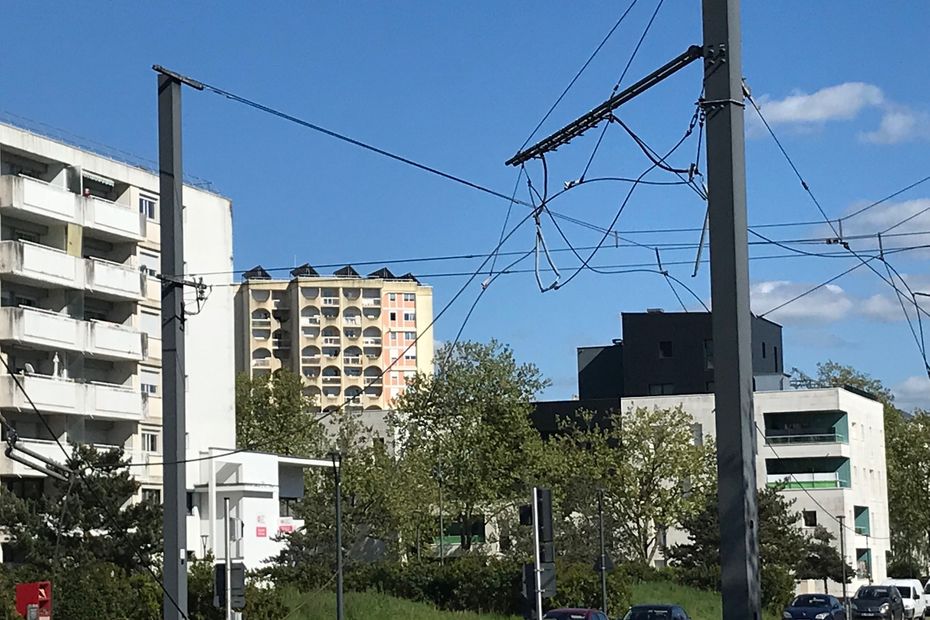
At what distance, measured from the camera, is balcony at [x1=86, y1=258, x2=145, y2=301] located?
62406 millimetres

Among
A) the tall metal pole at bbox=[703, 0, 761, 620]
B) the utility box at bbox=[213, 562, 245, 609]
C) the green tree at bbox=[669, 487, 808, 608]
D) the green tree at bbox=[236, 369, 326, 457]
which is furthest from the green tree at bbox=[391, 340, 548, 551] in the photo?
the tall metal pole at bbox=[703, 0, 761, 620]

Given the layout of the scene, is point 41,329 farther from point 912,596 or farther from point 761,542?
point 912,596

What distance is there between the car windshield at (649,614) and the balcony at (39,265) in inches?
1194

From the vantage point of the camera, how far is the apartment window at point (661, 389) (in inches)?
4055

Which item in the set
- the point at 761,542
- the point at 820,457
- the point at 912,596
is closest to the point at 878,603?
the point at 912,596

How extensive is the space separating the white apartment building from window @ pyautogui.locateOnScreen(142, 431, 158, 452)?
3749cm

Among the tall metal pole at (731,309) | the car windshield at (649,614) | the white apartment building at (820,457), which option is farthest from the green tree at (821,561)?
the tall metal pole at (731,309)

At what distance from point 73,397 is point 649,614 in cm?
2994

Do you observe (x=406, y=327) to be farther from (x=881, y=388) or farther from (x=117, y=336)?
(x=117, y=336)

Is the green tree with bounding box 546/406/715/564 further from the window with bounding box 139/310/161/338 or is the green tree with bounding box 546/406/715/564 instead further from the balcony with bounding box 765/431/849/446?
the window with bounding box 139/310/161/338

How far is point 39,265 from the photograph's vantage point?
58.9m

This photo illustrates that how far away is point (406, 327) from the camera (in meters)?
167

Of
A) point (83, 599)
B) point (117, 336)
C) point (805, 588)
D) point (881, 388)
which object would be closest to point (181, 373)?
point (83, 599)

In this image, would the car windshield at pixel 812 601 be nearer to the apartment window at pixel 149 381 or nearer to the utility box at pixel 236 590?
the utility box at pixel 236 590
